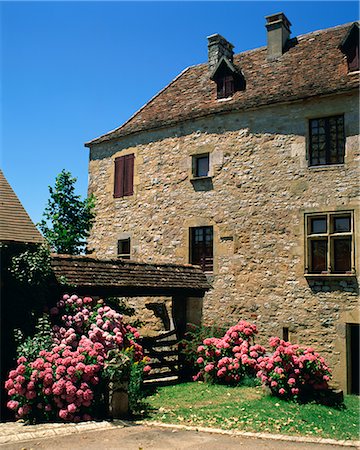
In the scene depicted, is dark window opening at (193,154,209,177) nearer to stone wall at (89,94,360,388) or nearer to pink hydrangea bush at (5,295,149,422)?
stone wall at (89,94,360,388)

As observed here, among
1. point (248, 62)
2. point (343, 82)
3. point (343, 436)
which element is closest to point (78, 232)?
point (248, 62)

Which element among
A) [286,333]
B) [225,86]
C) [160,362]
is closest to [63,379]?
[160,362]

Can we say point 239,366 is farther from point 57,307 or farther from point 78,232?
point 78,232

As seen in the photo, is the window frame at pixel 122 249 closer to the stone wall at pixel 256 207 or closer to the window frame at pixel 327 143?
the stone wall at pixel 256 207

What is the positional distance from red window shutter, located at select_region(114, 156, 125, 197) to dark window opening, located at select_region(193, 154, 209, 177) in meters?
3.20

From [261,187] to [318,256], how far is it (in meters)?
2.67

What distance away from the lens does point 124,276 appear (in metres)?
11.6

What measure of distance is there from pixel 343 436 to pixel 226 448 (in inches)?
91.2

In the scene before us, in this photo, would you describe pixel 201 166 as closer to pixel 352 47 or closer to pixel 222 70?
pixel 222 70

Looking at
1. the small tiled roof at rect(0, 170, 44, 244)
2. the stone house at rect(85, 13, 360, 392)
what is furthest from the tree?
the small tiled roof at rect(0, 170, 44, 244)

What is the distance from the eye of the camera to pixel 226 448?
6367 millimetres

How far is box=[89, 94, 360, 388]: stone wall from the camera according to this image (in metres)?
13.7

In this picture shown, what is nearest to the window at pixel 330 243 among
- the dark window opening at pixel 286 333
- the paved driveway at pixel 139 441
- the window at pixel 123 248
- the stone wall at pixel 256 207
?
the stone wall at pixel 256 207

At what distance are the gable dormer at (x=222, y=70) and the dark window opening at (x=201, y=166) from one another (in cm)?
218
